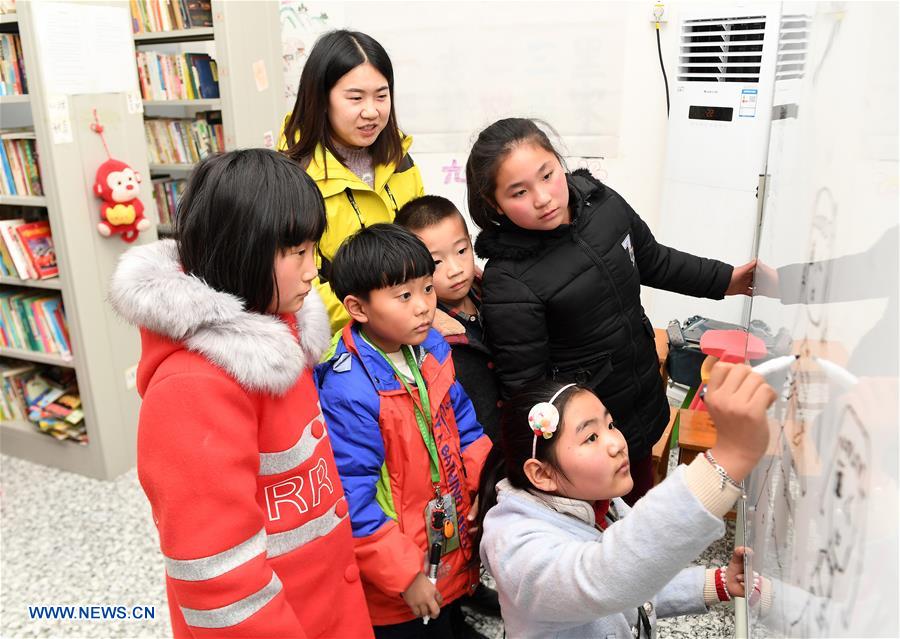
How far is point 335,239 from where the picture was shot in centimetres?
165

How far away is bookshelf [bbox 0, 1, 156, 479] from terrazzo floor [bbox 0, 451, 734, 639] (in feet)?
0.47

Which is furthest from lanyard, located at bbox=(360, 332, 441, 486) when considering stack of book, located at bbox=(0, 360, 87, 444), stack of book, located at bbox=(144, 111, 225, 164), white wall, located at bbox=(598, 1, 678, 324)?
stack of book, located at bbox=(144, 111, 225, 164)

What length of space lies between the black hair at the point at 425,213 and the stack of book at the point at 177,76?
269 centimetres

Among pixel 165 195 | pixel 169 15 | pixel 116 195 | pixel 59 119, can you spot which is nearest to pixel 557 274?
pixel 116 195

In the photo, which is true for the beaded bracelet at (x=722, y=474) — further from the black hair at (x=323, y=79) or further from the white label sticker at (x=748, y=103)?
the white label sticker at (x=748, y=103)

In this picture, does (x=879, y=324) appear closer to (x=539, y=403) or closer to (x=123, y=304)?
(x=539, y=403)

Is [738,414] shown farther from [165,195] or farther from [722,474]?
[165,195]

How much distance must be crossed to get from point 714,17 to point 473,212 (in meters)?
1.92

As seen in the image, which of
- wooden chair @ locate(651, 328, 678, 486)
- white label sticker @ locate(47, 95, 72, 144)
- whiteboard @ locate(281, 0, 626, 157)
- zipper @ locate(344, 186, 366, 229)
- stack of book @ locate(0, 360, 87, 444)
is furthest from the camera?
whiteboard @ locate(281, 0, 626, 157)

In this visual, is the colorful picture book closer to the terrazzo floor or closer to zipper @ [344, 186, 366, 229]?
the terrazzo floor

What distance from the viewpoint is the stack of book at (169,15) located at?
3627 millimetres

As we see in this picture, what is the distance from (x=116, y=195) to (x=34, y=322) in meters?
0.70

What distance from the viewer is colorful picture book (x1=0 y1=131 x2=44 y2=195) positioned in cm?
268

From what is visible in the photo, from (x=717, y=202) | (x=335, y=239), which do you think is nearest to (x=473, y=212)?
(x=335, y=239)
